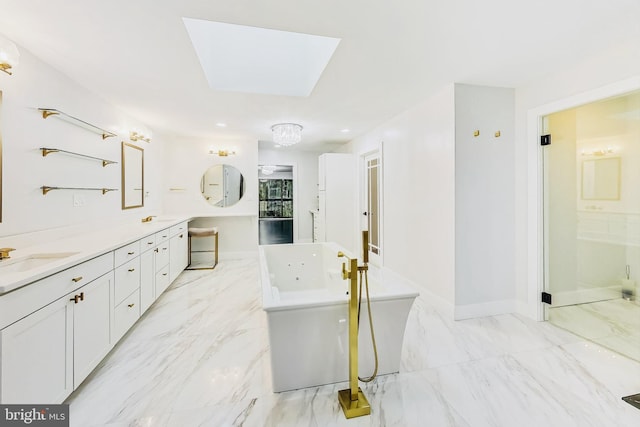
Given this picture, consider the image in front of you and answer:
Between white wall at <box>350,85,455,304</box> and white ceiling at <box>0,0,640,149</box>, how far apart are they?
0.38 m

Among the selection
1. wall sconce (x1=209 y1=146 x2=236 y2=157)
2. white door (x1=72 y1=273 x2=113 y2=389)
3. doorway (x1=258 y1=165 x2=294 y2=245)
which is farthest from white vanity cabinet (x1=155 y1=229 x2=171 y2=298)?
doorway (x1=258 y1=165 x2=294 y2=245)

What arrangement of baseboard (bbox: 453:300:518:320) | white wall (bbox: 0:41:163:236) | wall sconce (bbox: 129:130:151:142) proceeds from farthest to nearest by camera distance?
wall sconce (bbox: 129:130:151:142), baseboard (bbox: 453:300:518:320), white wall (bbox: 0:41:163:236)

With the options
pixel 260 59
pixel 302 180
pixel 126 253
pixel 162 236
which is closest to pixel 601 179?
pixel 260 59

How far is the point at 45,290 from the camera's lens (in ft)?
4.62

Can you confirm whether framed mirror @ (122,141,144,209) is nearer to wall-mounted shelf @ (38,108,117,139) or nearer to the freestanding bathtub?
wall-mounted shelf @ (38,108,117,139)

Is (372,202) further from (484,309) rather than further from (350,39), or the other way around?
(350,39)

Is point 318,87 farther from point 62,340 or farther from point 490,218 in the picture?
point 62,340

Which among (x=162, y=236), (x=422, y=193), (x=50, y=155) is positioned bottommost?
(x=162, y=236)

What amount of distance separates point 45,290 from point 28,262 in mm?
620

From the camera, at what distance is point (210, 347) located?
2264 mm

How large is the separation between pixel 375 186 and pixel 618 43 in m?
3.05

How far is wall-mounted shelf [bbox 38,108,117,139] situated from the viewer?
220 centimetres

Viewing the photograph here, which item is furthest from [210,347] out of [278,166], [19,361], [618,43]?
[278,166]

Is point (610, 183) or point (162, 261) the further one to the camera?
point (162, 261)
